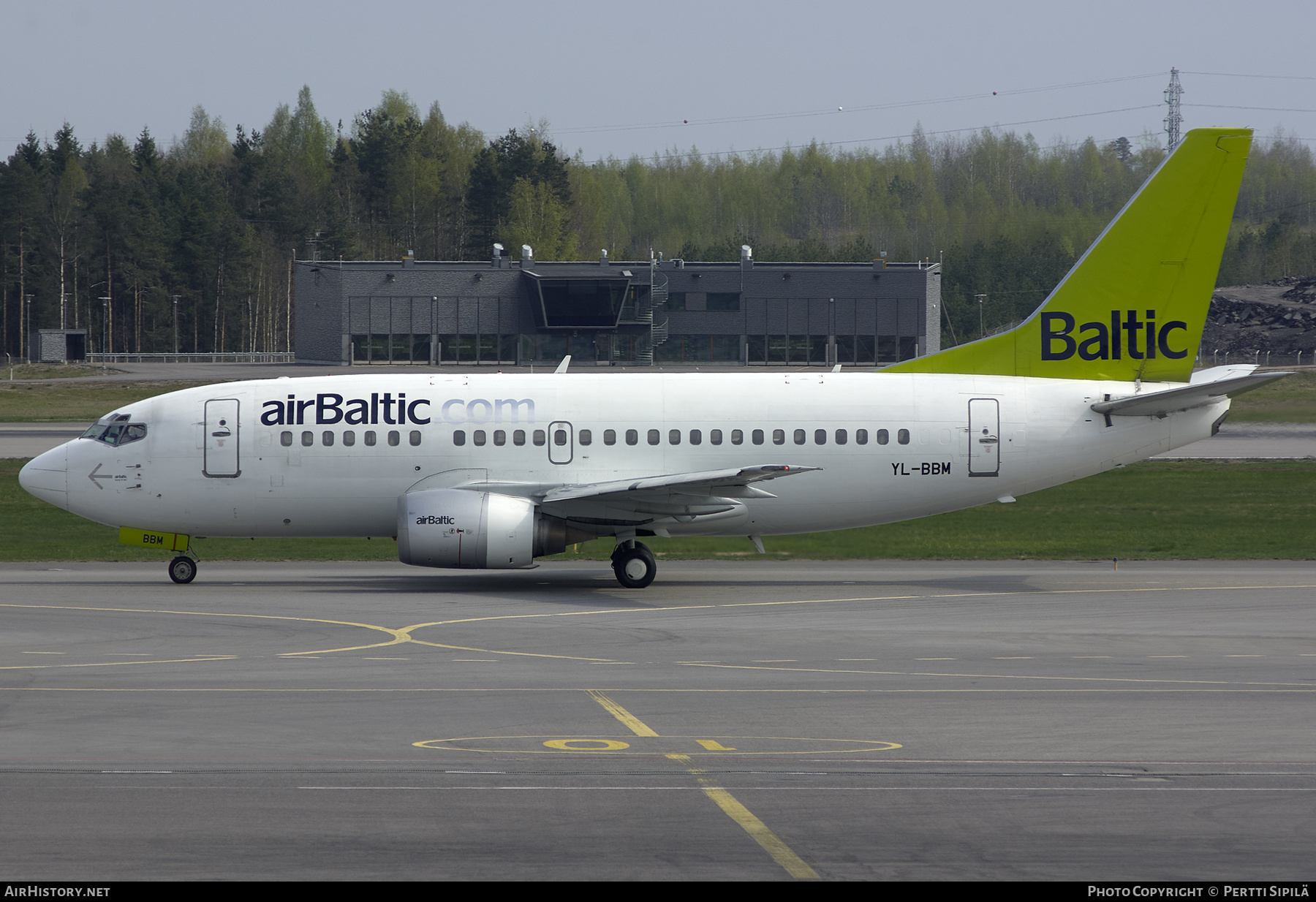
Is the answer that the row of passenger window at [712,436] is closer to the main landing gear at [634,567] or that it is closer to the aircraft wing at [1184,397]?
the main landing gear at [634,567]

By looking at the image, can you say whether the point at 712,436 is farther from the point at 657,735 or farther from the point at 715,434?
the point at 657,735

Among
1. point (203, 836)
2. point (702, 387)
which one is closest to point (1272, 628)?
point (702, 387)

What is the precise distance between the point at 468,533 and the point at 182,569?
6.71 m

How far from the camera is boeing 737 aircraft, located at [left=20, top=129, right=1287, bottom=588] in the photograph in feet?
94.2

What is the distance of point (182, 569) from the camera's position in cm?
2880

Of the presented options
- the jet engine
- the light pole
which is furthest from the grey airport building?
the jet engine

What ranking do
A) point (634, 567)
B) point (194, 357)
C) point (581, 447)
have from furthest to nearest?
point (194, 357)
point (581, 447)
point (634, 567)

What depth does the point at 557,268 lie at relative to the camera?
112000mm

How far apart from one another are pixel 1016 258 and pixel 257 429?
14361 centimetres

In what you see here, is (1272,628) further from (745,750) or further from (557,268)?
(557,268)

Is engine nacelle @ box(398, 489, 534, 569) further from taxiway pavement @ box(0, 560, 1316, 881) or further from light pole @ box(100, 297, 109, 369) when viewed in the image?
light pole @ box(100, 297, 109, 369)

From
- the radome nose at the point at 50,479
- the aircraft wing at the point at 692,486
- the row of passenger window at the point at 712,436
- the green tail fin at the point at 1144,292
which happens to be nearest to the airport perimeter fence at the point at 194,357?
the radome nose at the point at 50,479

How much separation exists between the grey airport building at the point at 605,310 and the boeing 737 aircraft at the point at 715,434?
81.2m

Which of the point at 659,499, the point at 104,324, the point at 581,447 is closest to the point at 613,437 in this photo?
the point at 581,447
